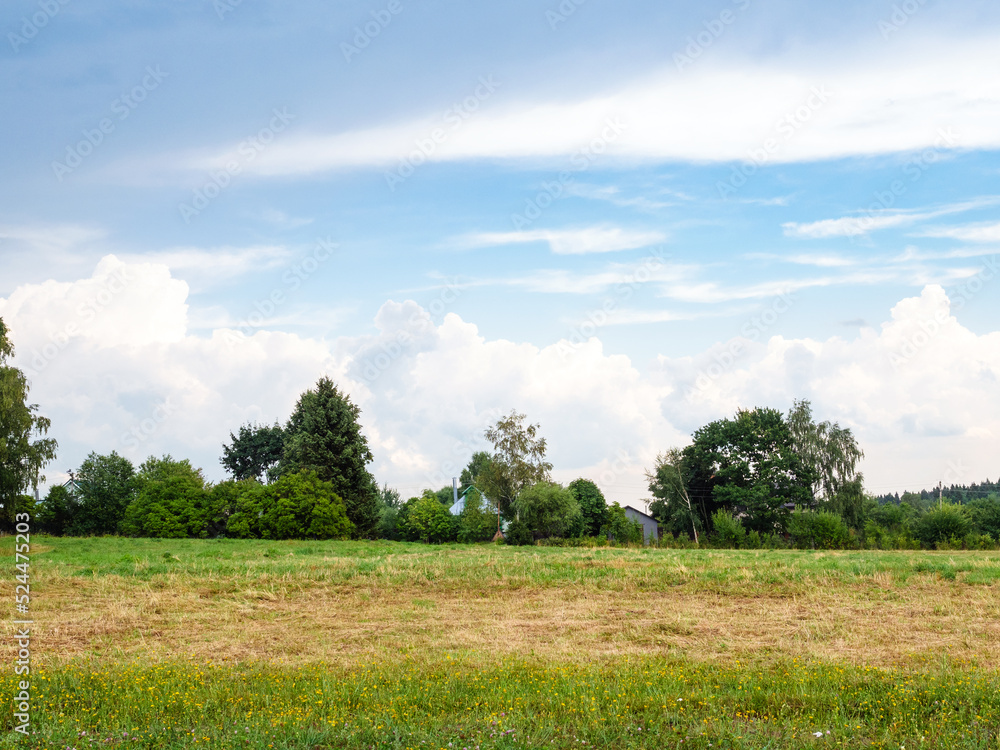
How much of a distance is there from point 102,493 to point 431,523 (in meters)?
32.7

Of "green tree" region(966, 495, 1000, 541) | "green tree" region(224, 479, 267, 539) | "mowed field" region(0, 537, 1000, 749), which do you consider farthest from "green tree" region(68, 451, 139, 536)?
"green tree" region(966, 495, 1000, 541)

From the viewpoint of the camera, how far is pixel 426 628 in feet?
50.7

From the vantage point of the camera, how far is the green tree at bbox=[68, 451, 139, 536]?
228 ft

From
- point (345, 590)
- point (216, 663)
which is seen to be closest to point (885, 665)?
point (216, 663)

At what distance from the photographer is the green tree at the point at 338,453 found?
6244cm

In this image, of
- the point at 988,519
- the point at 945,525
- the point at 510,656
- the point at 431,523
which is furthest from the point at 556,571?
the point at 988,519

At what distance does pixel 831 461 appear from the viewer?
222 feet

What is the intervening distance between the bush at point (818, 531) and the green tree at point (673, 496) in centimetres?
1047

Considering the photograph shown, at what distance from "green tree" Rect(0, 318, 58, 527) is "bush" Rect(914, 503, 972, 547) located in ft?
197

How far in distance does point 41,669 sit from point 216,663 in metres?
2.46

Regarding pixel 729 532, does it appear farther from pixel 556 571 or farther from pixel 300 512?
pixel 556 571

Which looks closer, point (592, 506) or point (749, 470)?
point (749, 470)

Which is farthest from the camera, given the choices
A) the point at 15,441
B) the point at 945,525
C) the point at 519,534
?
the point at 519,534

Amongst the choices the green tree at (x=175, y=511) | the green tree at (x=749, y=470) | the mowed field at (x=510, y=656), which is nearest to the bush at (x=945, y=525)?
the green tree at (x=749, y=470)
